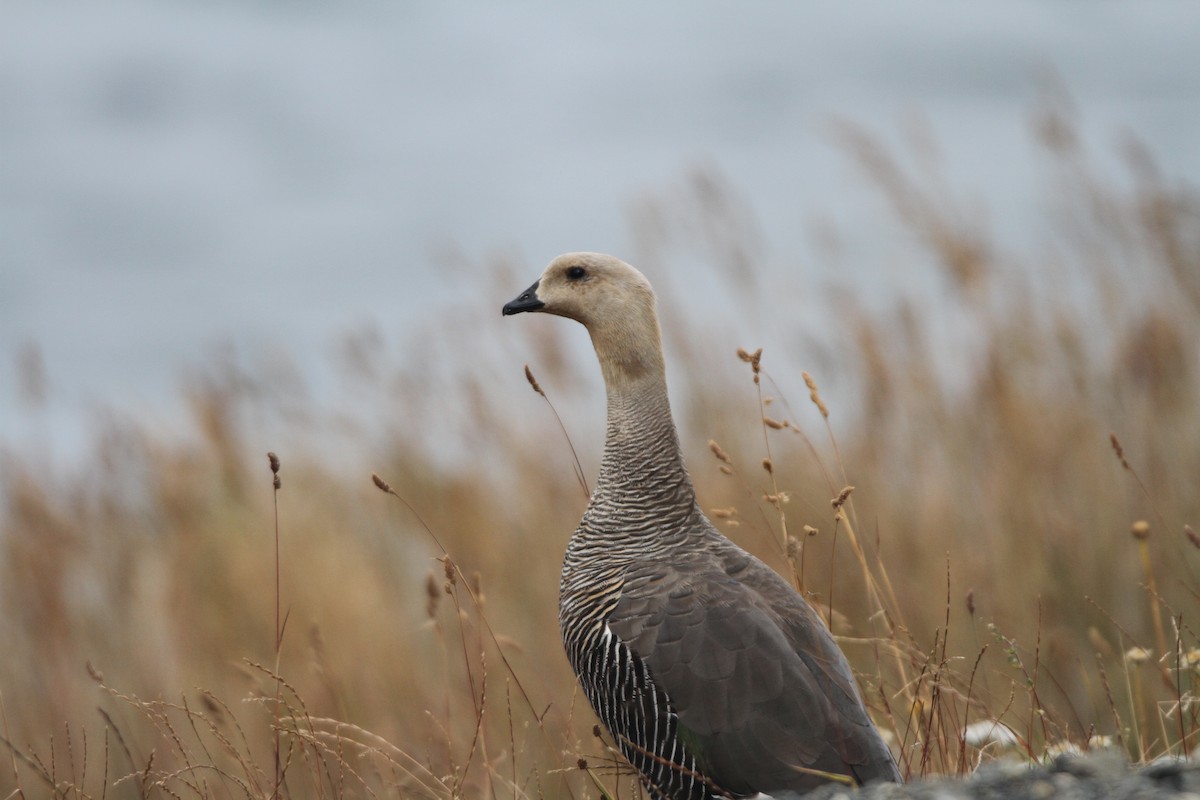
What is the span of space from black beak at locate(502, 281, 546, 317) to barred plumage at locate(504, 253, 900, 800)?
0.21 metres

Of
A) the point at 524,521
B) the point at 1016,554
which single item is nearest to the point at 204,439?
the point at 524,521

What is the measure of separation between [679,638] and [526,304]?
126cm

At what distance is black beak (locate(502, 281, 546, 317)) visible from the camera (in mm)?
4145

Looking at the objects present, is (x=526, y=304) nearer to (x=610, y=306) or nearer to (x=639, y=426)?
(x=610, y=306)

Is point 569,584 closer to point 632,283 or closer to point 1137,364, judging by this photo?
point 632,283

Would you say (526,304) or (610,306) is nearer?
(610,306)

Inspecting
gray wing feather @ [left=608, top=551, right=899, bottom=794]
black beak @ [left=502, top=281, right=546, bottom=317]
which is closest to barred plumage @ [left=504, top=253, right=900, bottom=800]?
gray wing feather @ [left=608, top=551, right=899, bottom=794]

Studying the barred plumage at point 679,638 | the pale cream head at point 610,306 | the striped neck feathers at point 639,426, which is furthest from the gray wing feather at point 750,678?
the pale cream head at point 610,306

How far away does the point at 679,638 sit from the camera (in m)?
3.39

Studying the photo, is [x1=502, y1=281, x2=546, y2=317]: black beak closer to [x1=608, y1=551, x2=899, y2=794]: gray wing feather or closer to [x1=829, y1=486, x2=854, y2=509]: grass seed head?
[x1=608, y1=551, x2=899, y2=794]: gray wing feather

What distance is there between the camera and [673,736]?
334 centimetres

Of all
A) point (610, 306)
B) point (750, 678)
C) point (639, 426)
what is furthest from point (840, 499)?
point (610, 306)

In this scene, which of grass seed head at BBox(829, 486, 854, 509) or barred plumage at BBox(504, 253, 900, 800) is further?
grass seed head at BBox(829, 486, 854, 509)

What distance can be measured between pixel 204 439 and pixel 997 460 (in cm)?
522
